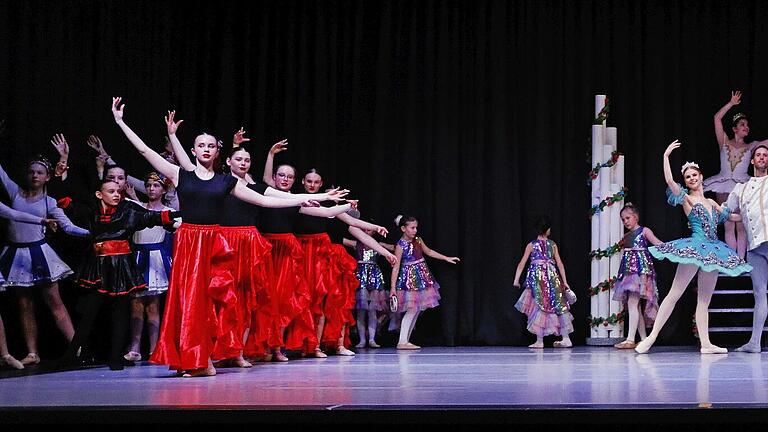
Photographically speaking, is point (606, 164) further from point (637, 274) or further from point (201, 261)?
point (201, 261)

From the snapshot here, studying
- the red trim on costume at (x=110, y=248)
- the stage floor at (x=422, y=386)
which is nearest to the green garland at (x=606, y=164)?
the stage floor at (x=422, y=386)

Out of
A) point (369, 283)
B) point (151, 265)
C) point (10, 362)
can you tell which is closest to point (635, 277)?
point (369, 283)

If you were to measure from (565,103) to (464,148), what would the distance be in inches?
41.0

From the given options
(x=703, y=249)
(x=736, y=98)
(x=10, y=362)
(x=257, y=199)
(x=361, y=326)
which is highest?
(x=736, y=98)

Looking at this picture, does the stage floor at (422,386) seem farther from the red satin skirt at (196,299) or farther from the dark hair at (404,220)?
the dark hair at (404,220)

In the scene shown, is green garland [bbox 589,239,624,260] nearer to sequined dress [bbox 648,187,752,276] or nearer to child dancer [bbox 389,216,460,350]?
sequined dress [bbox 648,187,752,276]

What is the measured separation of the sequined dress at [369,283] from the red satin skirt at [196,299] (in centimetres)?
293

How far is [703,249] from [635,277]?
3.60 ft

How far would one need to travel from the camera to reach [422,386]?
3.88 m

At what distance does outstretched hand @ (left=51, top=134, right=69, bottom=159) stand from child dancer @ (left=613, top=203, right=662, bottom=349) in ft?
14.8

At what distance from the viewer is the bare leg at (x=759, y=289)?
6383mm

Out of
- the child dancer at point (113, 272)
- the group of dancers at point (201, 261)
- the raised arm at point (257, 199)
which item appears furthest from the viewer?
the child dancer at point (113, 272)

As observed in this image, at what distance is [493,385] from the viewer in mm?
3891
